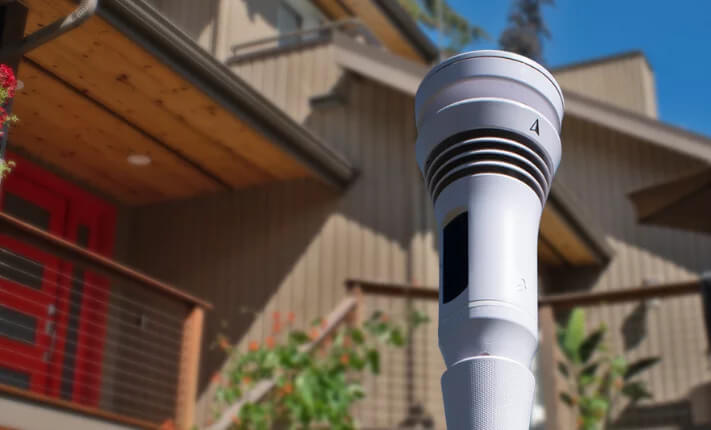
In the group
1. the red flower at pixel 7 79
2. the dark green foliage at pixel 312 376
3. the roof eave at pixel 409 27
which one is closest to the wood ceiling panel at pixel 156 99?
the red flower at pixel 7 79

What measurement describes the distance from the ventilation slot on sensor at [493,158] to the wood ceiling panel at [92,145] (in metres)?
5.19

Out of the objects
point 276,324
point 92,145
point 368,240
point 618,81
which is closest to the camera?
point 92,145

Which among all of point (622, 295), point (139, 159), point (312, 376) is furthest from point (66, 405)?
point (622, 295)

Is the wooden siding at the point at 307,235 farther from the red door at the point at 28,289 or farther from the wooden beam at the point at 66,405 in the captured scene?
the wooden beam at the point at 66,405

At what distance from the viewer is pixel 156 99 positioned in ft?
21.9

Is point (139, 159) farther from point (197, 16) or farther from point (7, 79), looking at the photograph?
point (7, 79)

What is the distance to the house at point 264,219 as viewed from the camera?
715 cm

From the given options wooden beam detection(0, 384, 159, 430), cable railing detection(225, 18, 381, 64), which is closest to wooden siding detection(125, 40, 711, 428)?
cable railing detection(225, 18, 381, 64)

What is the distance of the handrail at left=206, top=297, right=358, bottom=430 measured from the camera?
22.8ft

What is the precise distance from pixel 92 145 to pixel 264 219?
87.6 inches

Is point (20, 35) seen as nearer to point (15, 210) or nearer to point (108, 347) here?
point (15, 210)

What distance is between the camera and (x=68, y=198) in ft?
27.5

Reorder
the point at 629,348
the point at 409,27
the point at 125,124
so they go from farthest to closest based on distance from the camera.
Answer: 1. the point at 409,27
2. the point at 629,348
3. the point at 125,124

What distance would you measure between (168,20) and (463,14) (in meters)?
24.3
